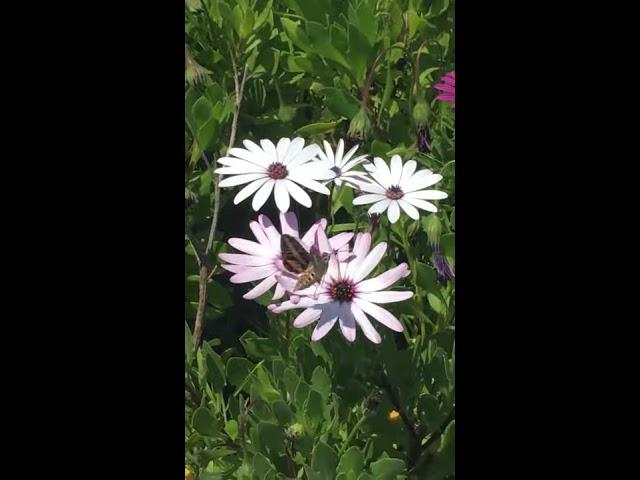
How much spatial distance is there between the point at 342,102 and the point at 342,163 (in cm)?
9

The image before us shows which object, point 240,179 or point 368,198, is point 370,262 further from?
point 240,179

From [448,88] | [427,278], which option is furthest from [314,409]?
[448,88]

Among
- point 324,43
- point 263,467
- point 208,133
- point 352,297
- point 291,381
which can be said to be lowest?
point 263,467

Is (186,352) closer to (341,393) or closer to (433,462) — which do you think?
(341,393)

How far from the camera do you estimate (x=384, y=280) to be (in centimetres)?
149

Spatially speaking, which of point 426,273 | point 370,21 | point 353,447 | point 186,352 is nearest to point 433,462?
point 353,447

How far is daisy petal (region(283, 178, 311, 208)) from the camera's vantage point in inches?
59.6

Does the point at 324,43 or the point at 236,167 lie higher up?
the point at 324,43

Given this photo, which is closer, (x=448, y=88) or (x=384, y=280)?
(x=384, y=280)

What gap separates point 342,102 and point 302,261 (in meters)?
0.24

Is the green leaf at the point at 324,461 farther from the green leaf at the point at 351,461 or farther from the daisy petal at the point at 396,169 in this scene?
the daisy petal at the point at 396,169

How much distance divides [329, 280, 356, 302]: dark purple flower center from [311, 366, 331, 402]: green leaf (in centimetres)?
9

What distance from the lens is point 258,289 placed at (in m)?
1.50

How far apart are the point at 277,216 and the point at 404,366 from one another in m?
0.26
